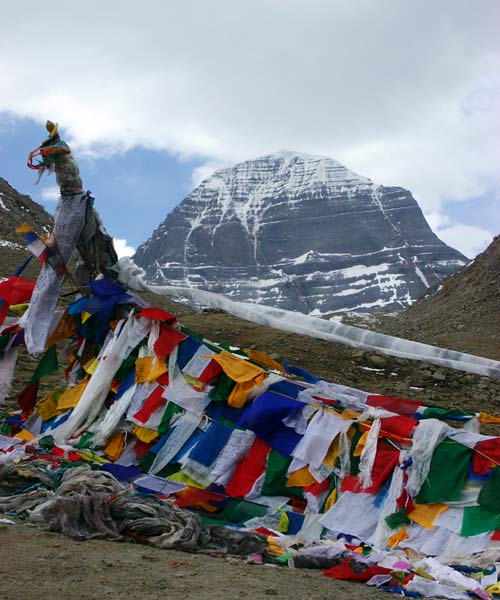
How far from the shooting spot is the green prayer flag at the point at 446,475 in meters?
5.89

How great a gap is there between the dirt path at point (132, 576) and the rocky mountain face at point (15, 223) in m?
16.5

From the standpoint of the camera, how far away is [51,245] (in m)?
9.04

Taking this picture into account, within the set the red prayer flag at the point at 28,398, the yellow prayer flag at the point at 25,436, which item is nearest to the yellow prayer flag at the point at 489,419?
the yellow prayer flag at the point at 25,436

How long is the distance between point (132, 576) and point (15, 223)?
118ft

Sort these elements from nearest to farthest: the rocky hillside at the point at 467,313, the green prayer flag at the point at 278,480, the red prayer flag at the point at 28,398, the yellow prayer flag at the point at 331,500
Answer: the yellow prayer flag at the point at 331,500
the green prayer flag at the point at 278,480
the red prayer flag at the point at 28,398
the rocky hillside at the point at 467,313

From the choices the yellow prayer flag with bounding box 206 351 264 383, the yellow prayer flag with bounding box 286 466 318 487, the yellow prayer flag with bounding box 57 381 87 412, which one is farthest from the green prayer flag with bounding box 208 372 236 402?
the yellow prayer flag with bounding box 57 381 87 412

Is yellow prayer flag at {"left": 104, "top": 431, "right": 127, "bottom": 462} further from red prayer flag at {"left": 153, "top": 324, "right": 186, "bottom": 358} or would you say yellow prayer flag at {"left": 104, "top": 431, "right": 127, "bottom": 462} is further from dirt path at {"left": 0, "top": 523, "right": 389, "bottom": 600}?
dirt path at {"left": 0, "top": 523, "right": 389, "bottom": 600}

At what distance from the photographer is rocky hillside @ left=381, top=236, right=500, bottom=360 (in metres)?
22.0

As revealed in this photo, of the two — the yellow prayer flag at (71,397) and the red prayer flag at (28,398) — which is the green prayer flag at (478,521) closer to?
the yellow prayer flag at (71,397)

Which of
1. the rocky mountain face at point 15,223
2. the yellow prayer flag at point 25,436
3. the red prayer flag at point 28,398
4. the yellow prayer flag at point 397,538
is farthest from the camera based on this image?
the rocky mountain face at point 15,223

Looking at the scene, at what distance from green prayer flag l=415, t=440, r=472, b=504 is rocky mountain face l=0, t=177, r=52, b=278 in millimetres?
16399

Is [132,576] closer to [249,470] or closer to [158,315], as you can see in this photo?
[249,470]

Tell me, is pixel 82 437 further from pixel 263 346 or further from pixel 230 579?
pixel 263 346

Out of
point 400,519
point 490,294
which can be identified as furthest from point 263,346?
point 490,294
